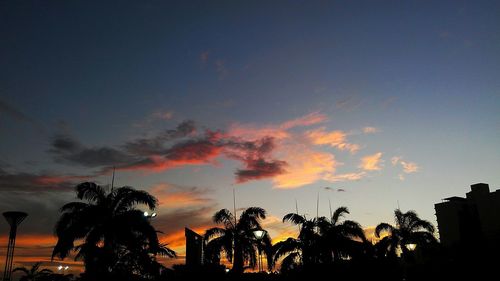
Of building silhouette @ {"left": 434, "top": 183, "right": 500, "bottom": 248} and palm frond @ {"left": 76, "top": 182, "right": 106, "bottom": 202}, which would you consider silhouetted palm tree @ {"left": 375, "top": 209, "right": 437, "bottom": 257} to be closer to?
building silhouette @ {"left": 434, "top": 183, "right": 500, "bottom": 248}

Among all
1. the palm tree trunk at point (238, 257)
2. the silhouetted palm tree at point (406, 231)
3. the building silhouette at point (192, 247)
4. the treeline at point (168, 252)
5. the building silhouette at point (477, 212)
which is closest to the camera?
the treeline at point (168, 252)

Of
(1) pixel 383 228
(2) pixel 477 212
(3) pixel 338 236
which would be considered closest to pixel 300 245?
(3) pixel 338 236

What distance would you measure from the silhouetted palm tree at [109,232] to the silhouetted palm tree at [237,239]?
8840mm

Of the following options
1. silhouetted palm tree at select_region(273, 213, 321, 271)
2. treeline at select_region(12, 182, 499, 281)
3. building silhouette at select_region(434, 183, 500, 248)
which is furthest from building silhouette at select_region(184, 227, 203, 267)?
building silhouette at select_region(434, 183, 500, 248)

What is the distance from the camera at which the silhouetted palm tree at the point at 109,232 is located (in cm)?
2048

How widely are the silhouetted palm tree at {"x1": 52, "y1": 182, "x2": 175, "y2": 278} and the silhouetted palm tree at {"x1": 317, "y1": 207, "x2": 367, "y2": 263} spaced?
14.8m

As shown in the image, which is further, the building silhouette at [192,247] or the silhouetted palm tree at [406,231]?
the silhouetted palm tree at [406,231]

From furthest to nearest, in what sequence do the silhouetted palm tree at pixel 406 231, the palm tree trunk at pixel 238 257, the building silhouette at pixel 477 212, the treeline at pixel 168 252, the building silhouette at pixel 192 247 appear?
the building silhouette at pixel 477 212
the silhouetted palm tree at pixel 406 231
the palm tree trunk at pixel 238 257
the building silhouette at pixel 192 247
the treeline at pixel 168 252

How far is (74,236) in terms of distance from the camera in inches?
811

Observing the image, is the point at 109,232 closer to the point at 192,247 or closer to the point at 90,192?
the point at 90,192

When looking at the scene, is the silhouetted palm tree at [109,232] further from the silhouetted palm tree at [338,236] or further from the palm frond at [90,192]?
the silhouetted palm tree at [338,236]

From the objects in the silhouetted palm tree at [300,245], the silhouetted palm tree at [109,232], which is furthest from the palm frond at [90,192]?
the silhouetted palm tree at [300,245]

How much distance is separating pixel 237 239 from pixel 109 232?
11890 mm

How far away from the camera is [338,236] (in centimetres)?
3222
